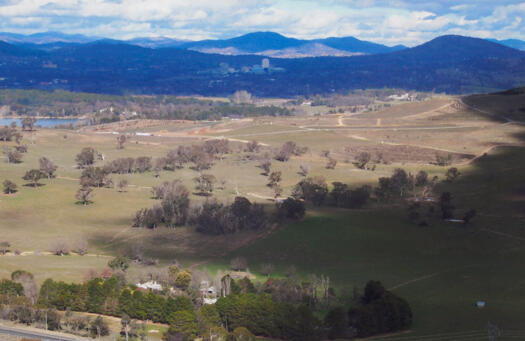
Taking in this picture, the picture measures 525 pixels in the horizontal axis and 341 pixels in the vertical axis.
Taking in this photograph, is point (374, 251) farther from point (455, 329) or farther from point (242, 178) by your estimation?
point (242, 178)

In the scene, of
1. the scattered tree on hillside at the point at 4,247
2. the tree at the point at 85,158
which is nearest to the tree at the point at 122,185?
the tree at the point at 85,158

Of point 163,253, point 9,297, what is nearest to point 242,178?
point 163,253

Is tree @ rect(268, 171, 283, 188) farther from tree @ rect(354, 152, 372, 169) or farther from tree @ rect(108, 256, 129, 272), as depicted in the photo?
tree @ rect(108, 256, 129, 272)

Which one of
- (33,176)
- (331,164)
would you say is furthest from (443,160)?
(33,176)

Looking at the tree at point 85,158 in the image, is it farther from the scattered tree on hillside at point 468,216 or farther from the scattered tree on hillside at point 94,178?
the scattered tree on hillside at point 468,216

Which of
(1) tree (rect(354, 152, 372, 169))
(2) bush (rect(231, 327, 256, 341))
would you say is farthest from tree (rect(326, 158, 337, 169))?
(2) bush (rect(231, 327, 256, 341))
